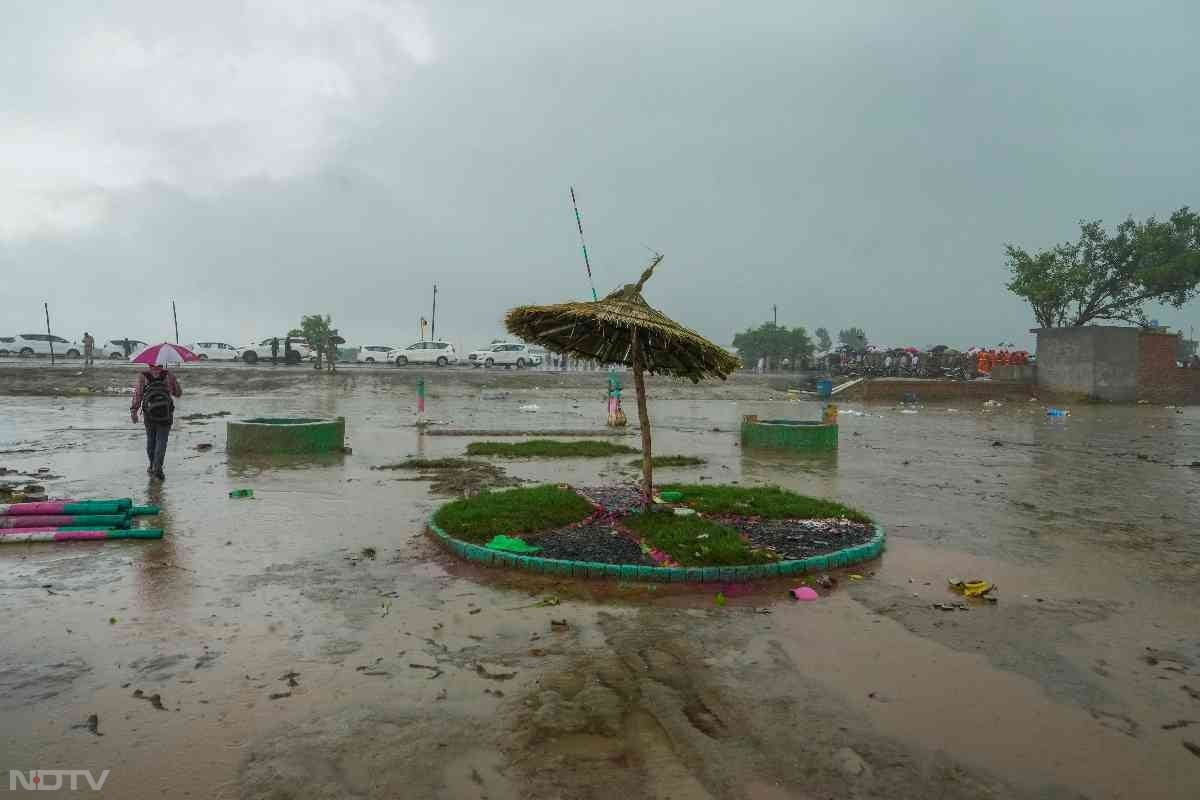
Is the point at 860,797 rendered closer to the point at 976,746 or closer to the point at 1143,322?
the point at 976,746

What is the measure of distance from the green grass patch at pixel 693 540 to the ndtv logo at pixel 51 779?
4153 mm

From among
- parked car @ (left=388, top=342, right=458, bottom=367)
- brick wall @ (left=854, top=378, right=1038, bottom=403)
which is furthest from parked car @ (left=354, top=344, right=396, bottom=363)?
brick wall @ (left=854, top=378, right=1038, bottom=403)

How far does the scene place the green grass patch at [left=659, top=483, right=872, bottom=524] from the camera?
27.6 ft

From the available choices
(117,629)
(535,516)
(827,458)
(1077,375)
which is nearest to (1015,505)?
(827,458)

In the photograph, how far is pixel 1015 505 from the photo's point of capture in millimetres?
10141

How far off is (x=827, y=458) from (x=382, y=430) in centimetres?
996

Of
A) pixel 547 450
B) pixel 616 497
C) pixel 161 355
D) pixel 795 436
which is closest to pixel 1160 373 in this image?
pixel 795 436

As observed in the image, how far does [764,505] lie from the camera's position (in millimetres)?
8680

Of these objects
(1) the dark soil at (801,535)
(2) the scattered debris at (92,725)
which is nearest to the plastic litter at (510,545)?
(1) the dark soil at (801,535)

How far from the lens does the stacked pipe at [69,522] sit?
732 centimetres

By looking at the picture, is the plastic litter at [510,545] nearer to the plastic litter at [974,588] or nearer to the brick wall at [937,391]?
the plastic litter at [974,588]

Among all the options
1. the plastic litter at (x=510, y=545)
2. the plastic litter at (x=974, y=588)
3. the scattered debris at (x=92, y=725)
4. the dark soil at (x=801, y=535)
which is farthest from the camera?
the dark soil at (x=801, y=535)

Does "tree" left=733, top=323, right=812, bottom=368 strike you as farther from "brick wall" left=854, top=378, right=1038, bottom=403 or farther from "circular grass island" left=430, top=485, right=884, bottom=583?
"circular grass island" left=430, top=485, right=884, bottom=583

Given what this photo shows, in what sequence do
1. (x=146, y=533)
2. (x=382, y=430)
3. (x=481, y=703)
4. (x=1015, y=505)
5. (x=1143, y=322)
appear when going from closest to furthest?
(x=481, y=703)
(x=146, y=533)
(x=1015, y=505)
(x=382, y=430)
(x=1143, y=322)
